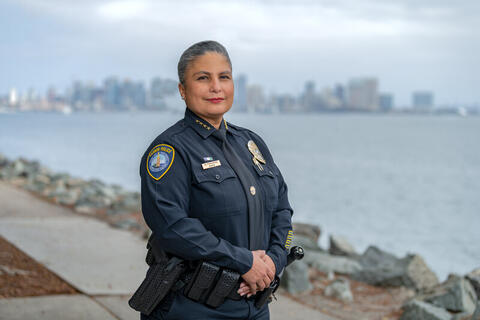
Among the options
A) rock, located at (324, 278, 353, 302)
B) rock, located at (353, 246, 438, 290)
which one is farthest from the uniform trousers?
rock, located at (353, 246, 438, 290)

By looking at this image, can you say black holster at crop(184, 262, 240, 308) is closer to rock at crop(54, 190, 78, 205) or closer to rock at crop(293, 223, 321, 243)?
rock at crop(293, 223, 321, 243)

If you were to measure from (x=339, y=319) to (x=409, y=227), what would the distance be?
17594 millimetres

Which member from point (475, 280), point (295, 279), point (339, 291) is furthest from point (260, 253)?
point (475, 280)

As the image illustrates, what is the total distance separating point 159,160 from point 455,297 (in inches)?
167

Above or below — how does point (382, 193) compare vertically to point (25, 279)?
below

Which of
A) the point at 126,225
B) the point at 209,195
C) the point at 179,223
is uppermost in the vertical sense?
the point at 209,195

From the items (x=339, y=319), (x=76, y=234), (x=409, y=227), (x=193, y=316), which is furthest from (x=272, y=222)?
(x=409, y=227)

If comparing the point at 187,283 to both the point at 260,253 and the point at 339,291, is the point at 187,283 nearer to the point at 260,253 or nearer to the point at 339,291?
the point at 260,253

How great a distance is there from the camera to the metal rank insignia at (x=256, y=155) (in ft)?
9.21

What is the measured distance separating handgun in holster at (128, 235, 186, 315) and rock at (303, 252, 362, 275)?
516cm

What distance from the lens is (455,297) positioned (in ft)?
19.0

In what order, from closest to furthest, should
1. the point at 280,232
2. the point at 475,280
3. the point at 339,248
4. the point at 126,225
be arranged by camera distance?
the point at 280,232
the point at 475,280
the point at 126,225
the point at 339,248

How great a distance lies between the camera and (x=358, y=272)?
760 centimetres

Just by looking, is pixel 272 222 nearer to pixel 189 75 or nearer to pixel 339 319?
pixel 189 75
